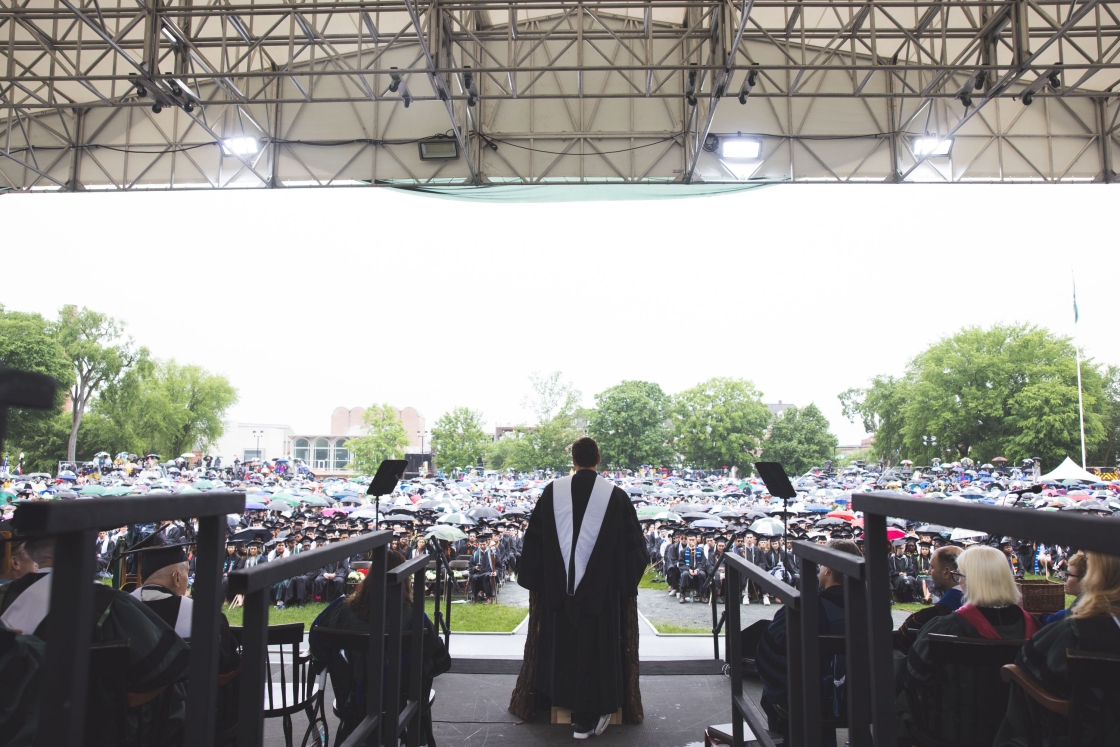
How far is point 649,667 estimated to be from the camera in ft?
18.8

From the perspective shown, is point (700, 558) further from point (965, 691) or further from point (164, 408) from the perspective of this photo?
point (164, 408)

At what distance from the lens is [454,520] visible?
685 inches

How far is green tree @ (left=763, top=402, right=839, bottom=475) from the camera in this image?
6531cm

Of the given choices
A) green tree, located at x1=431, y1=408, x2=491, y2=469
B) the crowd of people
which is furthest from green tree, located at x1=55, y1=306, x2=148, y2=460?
green tree, located at x1=431, y1=408, x2=491, y2=469

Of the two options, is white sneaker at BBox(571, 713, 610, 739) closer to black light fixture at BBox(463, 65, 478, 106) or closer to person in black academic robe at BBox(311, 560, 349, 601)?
black light fixture at BBox(463, 65, 478, 106)

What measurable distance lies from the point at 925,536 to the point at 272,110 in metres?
15.2

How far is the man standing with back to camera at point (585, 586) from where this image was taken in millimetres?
4242

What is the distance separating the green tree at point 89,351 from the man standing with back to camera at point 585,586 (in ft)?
192

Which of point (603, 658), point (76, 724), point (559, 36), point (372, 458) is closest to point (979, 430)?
point (372, 458)

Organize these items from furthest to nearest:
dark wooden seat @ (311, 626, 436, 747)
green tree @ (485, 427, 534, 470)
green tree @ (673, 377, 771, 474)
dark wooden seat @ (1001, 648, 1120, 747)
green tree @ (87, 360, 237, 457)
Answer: green tree @ (485, 427, 534, 470) < green tree @ (673, 377, 771, 474) < green tree @ (87, 360, 237, 457) < dark wooden seat @ (311, 626, 436, 747) < dark wooden seat @ (1001, 648, 1120, 747)

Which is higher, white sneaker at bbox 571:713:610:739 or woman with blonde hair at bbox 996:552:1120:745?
woman with blonde hair at bbox 996:552:1120:745

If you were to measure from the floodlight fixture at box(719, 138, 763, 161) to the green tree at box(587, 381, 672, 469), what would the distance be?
168 feet

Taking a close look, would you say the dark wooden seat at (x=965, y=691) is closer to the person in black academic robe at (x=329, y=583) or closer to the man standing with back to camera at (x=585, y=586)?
the man standing with back to camera at (x=585, y=586)

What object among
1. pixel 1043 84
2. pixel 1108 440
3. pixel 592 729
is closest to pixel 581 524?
pixel 592 729
